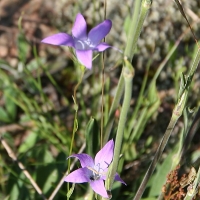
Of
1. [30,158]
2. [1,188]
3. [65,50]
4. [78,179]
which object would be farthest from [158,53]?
[78,179]

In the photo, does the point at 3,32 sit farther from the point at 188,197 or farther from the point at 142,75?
the point at 188,197

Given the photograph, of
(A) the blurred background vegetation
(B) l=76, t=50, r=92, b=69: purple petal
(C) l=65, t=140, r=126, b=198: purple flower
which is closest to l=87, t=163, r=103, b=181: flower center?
(C) l=65, t=140, r=126, b=198: purple flower

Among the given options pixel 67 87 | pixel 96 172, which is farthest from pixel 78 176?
pixel 67 87

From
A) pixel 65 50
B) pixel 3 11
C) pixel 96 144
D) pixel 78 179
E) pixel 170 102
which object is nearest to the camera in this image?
pixel 78 179

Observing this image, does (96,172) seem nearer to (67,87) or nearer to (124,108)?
(124,108)

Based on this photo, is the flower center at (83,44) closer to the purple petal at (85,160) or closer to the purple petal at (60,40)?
the purple petal at (60,40)

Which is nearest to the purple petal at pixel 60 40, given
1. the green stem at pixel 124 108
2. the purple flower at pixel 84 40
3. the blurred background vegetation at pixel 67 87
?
the purple flower at pixel 84 40

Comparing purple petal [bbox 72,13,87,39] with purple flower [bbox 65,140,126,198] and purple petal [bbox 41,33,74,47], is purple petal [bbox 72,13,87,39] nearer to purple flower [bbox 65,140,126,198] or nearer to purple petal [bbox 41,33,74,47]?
purple petal [bbox 41,33,74,47]
